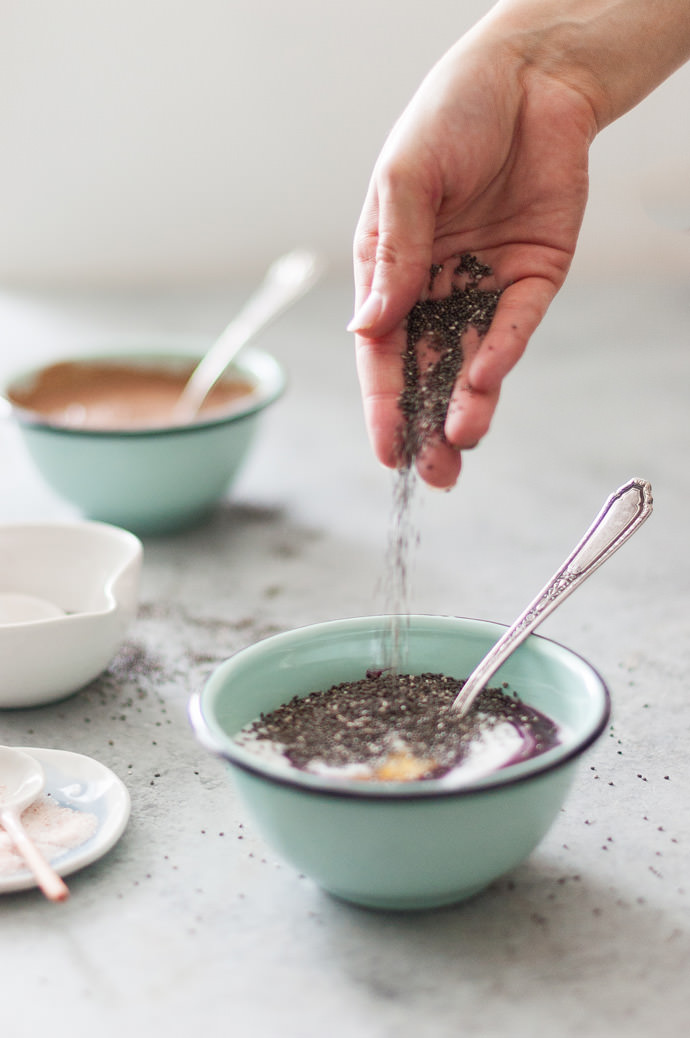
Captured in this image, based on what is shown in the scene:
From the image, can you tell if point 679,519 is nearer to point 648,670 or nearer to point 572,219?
point 648,670

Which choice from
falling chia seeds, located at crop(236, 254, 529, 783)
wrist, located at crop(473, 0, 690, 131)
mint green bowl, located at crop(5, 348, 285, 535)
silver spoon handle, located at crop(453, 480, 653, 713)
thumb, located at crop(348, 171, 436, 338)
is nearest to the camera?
falling chia seeds, located at crop(236, 254, 529, 783)

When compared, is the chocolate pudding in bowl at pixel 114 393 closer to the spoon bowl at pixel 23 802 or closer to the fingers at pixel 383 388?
the fingers at pixel 383 388

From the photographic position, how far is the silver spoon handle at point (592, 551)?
975mm

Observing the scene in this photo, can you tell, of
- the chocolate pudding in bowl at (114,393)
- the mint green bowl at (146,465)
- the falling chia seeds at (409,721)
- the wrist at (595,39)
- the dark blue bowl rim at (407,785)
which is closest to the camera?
the dark blue bowl rim at (407,785)

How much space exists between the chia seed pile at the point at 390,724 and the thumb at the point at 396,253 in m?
0.36

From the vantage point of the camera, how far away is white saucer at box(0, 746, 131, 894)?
905mm

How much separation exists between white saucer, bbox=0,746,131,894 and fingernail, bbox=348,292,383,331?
1.62ft

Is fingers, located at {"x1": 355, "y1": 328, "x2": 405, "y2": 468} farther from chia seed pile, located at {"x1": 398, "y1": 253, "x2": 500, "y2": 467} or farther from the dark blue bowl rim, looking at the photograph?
the dark blue bowl rim

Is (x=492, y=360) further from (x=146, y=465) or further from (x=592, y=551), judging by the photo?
(x=146, y=465)

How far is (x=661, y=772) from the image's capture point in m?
1.09

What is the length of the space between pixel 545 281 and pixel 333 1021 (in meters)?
0.77

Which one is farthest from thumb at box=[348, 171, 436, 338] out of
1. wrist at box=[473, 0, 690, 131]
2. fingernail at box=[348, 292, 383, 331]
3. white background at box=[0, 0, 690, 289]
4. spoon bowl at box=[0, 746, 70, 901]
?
white background at box=[0, 0, 690, 289]

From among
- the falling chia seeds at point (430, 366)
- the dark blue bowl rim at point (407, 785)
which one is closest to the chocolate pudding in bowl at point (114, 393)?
the falling chia seeds at point (430, 366)

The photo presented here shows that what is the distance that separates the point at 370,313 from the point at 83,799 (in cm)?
54
